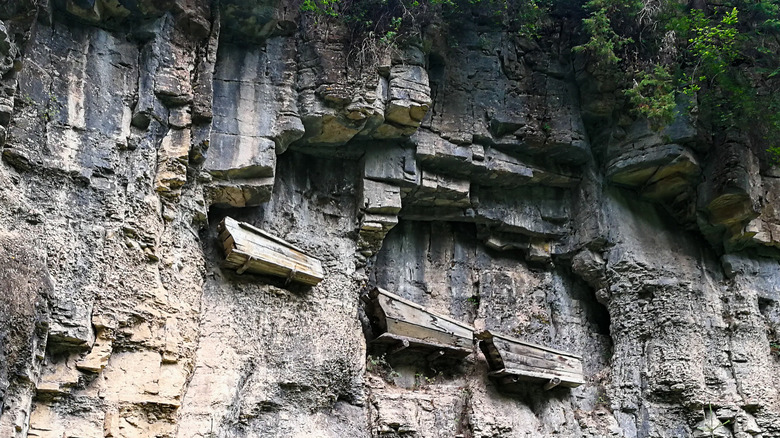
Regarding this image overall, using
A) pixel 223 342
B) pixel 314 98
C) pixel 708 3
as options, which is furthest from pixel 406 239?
pixel 708 3

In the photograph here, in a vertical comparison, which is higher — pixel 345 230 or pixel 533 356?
pixel 345 230

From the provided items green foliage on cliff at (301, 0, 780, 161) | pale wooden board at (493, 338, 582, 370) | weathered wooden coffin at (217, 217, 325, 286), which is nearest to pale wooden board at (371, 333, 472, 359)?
pale wooden board at (493, 338, 582, 370)

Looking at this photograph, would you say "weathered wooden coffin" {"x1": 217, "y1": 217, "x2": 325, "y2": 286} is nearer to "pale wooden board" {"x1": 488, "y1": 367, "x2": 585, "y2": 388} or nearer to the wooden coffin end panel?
the wooden coffin end panel

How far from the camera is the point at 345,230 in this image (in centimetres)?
945

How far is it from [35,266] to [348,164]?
474 centimetres

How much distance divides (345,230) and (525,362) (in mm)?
3178

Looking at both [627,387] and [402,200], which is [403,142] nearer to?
[402,200]

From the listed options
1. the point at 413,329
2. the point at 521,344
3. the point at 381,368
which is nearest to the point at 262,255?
the point at 413,329

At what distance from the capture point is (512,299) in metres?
10.8

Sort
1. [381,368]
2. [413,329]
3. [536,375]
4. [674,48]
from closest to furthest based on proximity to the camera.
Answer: [413,329] < [381,368] < [536,375] < [674,48]

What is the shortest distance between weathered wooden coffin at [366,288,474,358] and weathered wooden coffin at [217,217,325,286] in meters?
1.10

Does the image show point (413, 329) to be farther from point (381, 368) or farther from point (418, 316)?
point (381, 368)

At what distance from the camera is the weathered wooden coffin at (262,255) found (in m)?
7.91

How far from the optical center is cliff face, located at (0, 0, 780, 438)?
20.9ft
